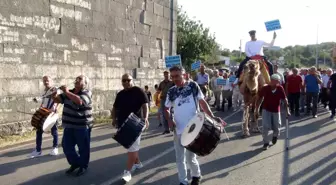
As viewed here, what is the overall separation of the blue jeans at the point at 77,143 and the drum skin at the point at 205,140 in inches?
79.0

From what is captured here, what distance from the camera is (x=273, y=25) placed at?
45.8 feet

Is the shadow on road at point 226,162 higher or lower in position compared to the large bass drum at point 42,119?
lower

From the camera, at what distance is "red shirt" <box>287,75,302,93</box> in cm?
1582

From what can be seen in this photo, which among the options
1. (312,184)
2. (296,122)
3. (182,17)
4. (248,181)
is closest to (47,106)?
(248,181)

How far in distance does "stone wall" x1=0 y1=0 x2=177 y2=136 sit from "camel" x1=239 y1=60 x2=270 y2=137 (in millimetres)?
5117

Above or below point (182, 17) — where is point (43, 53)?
below

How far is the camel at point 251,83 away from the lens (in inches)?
414

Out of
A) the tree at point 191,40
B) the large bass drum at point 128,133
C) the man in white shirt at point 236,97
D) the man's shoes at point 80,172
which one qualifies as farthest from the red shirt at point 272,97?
the tree at point 191,40

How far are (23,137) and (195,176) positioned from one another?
235 inches

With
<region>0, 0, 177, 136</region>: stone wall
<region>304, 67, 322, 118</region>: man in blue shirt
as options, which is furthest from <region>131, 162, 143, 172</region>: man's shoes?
<region>304, 67, 322, 118</region>: man in blue shirt

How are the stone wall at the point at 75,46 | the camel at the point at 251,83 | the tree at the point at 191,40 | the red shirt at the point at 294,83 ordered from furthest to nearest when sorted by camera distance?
the tree at the point at 191,40, the red shirt at the point at 294,83, the camel at the point at 251,83, the stone wall at the point at 75,46

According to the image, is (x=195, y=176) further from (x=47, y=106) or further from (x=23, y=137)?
(x=23, y=137)

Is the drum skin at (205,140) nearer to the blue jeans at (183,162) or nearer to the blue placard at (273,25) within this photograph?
the blue jeans at (183,162)

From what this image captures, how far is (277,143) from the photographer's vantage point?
9867mm
